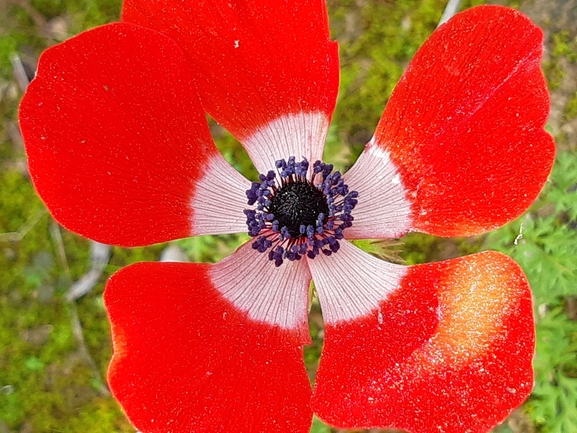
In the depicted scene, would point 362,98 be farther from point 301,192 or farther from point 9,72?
point 9,72

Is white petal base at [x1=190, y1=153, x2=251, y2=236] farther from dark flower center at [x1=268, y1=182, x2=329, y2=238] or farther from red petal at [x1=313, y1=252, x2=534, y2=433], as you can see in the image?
red petal at [x1=313, y1=252, x2=534, y2=433]

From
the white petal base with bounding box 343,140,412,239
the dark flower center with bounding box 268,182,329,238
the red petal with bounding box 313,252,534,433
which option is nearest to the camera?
the red petal with bounding box 313,252,534,433

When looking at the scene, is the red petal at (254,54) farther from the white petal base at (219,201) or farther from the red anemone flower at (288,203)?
the white petal base at (219,201)

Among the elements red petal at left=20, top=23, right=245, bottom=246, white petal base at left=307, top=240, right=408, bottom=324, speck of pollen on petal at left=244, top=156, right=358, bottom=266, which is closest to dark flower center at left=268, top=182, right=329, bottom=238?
speck of pollen on petal at left=244, top=156, right=358, bottom=266

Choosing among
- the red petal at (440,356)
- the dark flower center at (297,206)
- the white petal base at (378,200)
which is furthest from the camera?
the white petal base at (378,200)

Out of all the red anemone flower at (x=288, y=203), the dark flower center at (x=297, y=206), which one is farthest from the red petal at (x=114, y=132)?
the dark flower center at (x=297, y=206)

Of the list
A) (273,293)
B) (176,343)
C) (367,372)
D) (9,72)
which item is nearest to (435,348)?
(367,372)
